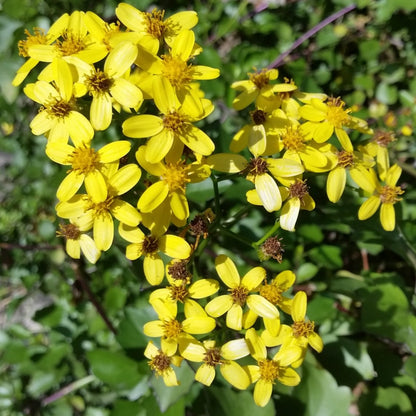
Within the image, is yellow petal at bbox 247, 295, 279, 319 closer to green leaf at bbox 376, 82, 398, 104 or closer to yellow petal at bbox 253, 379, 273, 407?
yellow petal at bbox 253, 379, 273, 407

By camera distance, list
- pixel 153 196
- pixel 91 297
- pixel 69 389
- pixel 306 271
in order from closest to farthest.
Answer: pixel 153 196
pixel 306 271
pixel 91 297
pixel 69 389

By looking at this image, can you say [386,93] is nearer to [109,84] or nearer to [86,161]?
[109,84]

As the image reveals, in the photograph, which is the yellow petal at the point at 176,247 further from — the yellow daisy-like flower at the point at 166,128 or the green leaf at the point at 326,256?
the green leaf at the point at 326,256

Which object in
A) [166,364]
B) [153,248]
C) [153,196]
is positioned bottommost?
[166,364]

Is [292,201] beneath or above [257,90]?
beneath

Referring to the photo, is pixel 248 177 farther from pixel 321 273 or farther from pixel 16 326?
pixel 16 326

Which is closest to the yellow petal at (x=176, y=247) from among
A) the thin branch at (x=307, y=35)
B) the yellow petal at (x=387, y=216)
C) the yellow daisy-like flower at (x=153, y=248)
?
the yellow daisy-like flower at (x=153, y=248)

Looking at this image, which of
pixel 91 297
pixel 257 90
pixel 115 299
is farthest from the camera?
pixel 115 299

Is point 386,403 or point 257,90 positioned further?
point 386,403

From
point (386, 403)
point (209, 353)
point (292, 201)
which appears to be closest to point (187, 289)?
point (209, 353)

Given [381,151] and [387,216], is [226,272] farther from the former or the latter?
[381,151]
